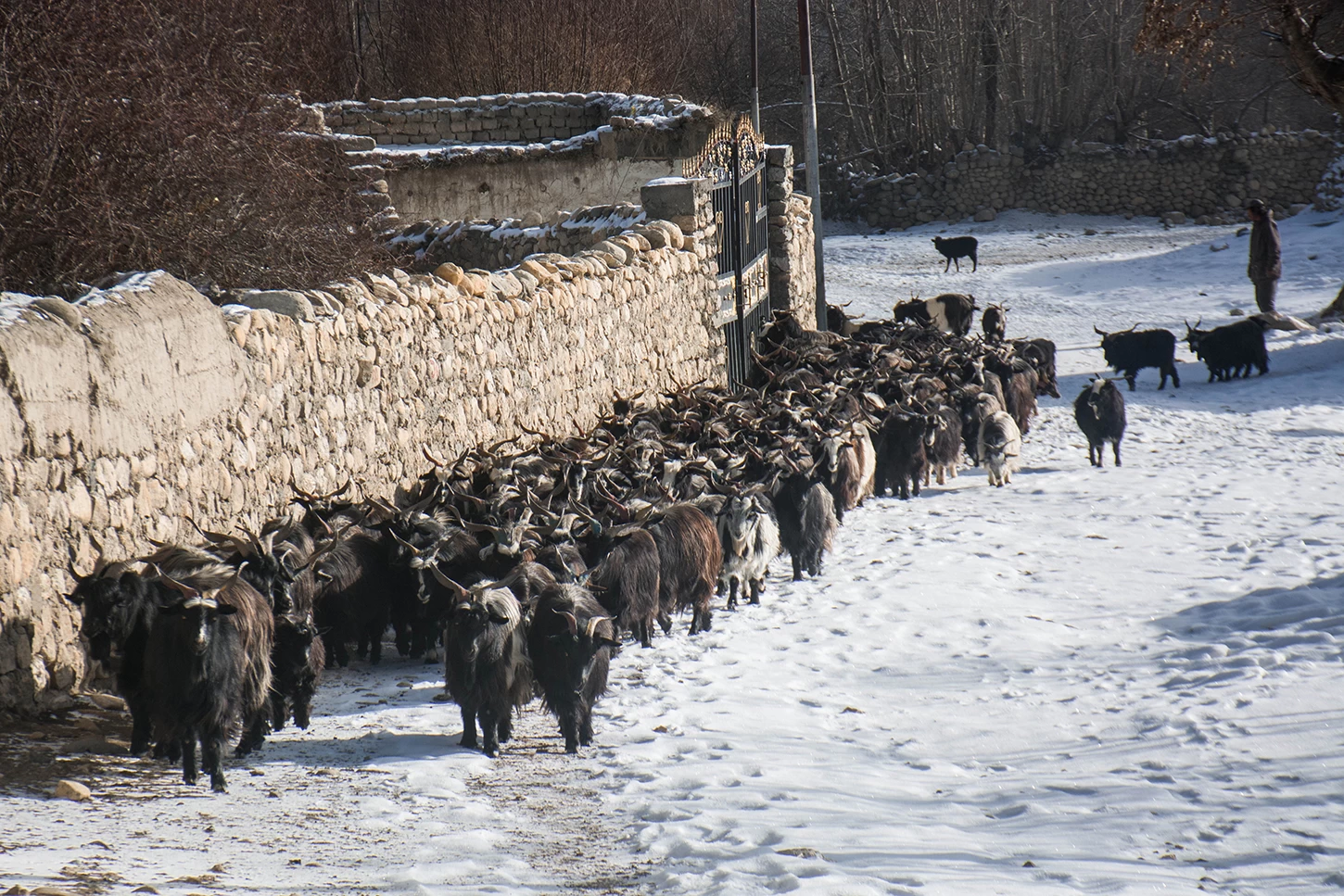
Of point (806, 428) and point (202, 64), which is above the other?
point (202, 64)

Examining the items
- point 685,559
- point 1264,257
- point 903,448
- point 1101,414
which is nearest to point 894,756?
point 685,559

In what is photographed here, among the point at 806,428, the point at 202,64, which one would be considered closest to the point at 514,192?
the point at 202,64

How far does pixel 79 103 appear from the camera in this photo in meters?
7.68

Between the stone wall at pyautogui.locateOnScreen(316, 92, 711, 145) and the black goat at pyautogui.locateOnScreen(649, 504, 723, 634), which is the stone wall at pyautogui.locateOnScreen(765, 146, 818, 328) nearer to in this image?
the stone wall at pyautogui.locateOnScreen(316, 92, 711, 145)

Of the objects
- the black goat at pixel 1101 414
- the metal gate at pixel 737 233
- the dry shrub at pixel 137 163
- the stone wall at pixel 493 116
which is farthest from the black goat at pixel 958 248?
the dry shrub at pixel 137 163

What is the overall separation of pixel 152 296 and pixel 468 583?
2.11 metres

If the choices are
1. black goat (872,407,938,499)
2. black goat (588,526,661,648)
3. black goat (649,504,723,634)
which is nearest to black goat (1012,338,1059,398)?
black goat (872,407,938,499)

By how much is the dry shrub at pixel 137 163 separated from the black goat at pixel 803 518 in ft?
13.1

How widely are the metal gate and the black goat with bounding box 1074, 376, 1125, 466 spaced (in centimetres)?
346

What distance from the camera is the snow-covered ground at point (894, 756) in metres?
4.54

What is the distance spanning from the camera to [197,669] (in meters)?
5.00

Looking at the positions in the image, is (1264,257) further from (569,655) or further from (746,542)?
(569,655)

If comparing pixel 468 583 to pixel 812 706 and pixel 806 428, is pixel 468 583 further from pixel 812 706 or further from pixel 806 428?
pixel 806 428

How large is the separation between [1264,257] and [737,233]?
9.68 metres
